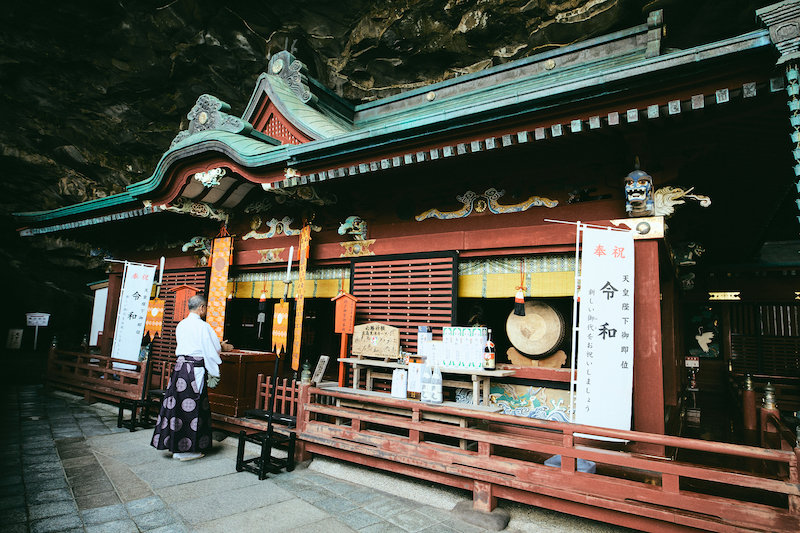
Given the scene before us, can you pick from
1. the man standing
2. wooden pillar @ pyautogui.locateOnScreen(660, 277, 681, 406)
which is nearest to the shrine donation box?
the man standing

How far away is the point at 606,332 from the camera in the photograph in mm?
4738

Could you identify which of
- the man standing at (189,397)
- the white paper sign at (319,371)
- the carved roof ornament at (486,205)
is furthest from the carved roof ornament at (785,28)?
the man standing at (189,397)

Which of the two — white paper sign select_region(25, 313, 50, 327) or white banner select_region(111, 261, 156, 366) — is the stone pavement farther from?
white paper sign select_region(25, 313, 50, 327)

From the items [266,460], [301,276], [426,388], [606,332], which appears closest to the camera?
[606,332]

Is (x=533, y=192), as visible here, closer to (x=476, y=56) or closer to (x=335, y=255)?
(x=335, y=255)

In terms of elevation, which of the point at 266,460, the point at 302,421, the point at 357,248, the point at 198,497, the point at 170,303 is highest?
the point at 357,248

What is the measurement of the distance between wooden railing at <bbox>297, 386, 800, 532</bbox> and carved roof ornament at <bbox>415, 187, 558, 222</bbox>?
9.73 ft

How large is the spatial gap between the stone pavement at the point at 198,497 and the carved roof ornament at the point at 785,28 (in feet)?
14.5

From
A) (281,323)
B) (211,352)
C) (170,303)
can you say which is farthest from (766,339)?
(170,303)

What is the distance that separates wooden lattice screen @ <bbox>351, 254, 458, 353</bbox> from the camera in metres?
6.31

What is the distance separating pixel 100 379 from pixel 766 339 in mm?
17108

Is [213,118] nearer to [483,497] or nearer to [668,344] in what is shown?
[483,497]

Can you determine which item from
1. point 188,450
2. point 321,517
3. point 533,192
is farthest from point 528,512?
point 188,450

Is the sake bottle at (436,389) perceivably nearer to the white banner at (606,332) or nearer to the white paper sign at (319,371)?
the white banner at (606,332)
